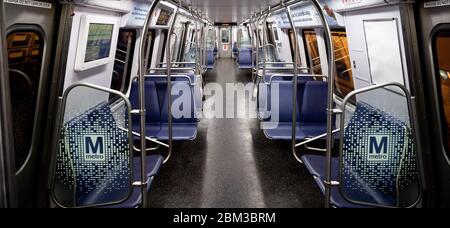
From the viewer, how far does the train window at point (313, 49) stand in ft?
22.4

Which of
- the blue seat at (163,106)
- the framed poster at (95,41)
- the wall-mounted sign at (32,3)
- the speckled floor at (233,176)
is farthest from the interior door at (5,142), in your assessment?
the blue seat at (163,106)

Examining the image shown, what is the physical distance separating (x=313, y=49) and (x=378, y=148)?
16.4 feet

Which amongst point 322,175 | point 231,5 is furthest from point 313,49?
point 322,175

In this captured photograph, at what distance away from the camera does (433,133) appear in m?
2.61

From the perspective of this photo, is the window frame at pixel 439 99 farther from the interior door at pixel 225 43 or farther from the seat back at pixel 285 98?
the interior door at pixel 225 43

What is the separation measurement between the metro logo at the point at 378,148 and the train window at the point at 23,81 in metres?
2.35

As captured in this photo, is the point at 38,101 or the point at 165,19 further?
the point at 165,19

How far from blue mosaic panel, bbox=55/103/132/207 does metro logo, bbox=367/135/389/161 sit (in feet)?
5.39

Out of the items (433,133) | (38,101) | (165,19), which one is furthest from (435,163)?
(165,19)

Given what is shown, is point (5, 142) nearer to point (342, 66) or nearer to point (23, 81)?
point (23, 81)

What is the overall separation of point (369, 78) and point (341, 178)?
1683 mm
